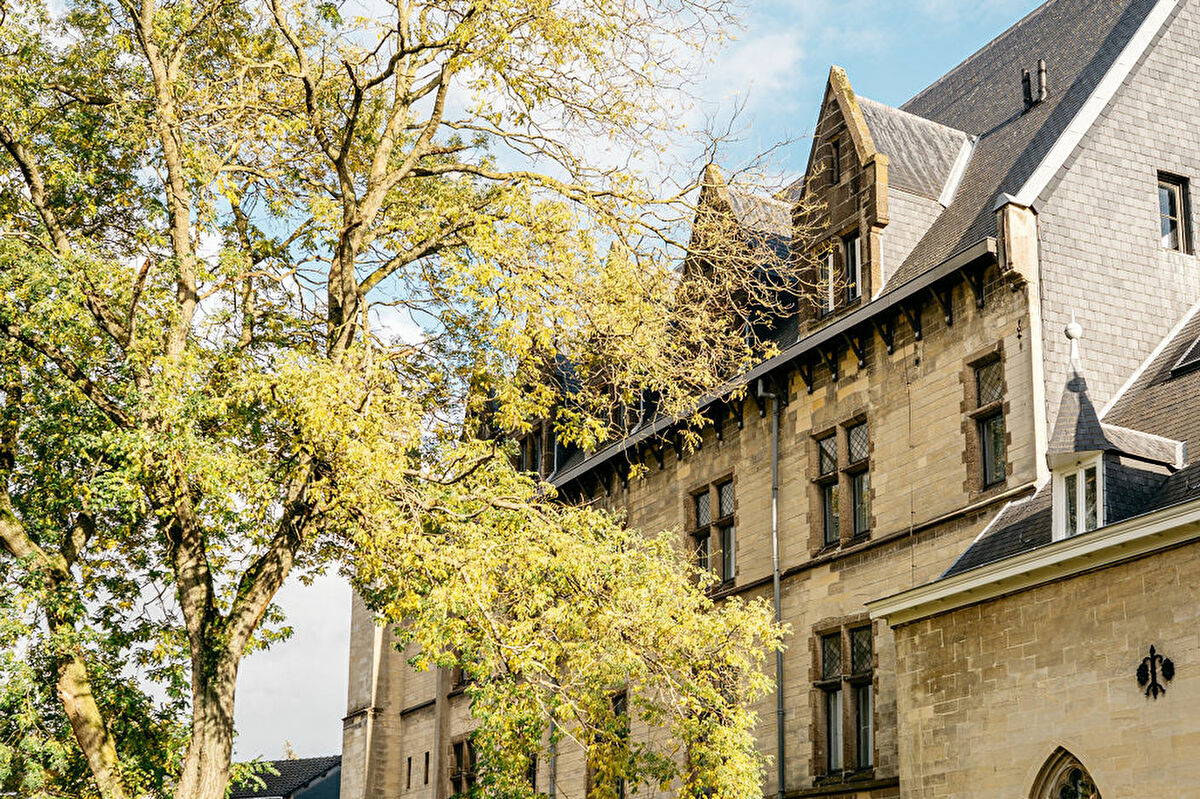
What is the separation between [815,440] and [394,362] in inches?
343

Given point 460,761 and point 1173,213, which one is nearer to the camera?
point 1173,213

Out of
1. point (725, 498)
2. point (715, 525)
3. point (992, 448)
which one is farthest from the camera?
point (725, 498)

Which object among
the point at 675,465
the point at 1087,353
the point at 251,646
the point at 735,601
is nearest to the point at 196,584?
the point at 251,646

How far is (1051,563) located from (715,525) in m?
9.99

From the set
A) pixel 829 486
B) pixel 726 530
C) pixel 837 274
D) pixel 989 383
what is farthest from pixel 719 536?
pixel 989 383

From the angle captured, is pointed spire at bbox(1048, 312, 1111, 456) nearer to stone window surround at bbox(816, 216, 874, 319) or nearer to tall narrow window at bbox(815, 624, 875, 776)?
tall narrow window at bbox(815, 624, 875, 776)

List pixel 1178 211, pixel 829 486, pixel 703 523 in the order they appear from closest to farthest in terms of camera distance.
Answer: pixel 1178 211
pixel 829 486
pixel 703 523

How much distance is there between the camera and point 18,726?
14016 mm

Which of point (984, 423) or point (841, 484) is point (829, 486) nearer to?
point (841, 484)

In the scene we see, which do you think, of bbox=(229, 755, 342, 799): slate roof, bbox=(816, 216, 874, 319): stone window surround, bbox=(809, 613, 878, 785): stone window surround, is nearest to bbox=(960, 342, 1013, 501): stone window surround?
bbox=(809, 613, 878, 785): stone window surround

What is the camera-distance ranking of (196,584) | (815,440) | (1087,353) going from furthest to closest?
1. (815,440)
2. (1087,353)
3. (196,584)

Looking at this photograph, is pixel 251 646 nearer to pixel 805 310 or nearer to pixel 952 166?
pixel 805 310

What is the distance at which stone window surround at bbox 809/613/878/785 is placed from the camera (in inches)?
784

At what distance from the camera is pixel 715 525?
82.0 ft
